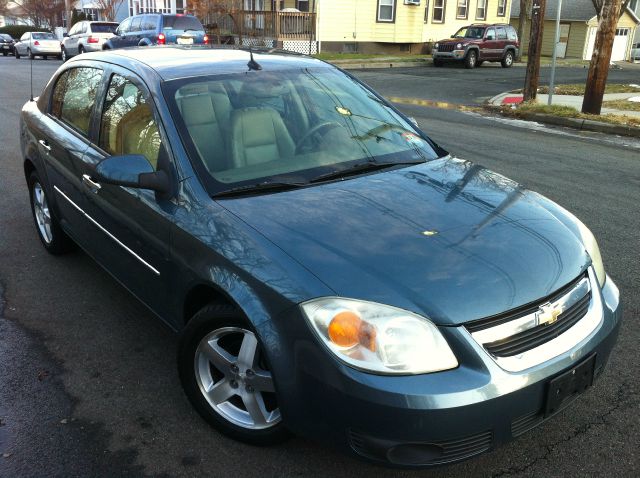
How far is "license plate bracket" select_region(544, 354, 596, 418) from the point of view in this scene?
7.25 ft

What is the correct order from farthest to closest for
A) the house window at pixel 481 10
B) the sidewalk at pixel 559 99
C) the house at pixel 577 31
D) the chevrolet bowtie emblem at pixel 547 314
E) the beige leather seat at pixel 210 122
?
the house at pixel 577 31, the house window at pixel 481 10, the sidewalk at pixel 559 99, the beige leather seat at pixel 210 122, the chevrolet bowtie emblem at pixel 547 314

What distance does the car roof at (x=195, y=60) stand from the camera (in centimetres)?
333

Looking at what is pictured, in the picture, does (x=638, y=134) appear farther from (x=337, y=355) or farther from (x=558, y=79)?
(x=558, y=79)

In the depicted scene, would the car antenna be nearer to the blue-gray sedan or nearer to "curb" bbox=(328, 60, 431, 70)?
the blue-gray sedan

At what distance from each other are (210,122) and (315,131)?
22.9 inches

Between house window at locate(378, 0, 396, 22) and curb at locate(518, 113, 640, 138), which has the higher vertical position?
house window at locate(378, 0, 396, 22)

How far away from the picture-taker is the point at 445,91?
1725 cm

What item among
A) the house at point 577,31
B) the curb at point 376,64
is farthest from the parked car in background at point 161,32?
the house at point 577,31

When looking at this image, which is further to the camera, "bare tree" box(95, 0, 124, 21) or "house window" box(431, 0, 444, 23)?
"bare tree" box(95, 0, 124, 21)

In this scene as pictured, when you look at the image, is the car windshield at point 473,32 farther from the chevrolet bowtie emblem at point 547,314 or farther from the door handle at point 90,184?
the chevrolet bowtie emblem at point 547,314

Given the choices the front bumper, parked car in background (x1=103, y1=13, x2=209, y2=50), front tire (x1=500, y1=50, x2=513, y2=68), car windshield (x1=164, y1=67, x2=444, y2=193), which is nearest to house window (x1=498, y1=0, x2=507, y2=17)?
front tire (x1=500, y1=50, x2=513, y2=68)

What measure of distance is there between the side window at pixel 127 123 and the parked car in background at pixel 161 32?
59.2 ft

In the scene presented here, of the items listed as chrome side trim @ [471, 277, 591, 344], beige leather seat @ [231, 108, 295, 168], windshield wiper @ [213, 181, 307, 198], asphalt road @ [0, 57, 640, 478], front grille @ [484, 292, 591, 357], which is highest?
beige leather seat @ [231, 108, 295, 168]

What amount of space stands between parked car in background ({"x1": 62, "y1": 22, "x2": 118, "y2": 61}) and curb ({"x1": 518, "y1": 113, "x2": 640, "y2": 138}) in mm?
17748
